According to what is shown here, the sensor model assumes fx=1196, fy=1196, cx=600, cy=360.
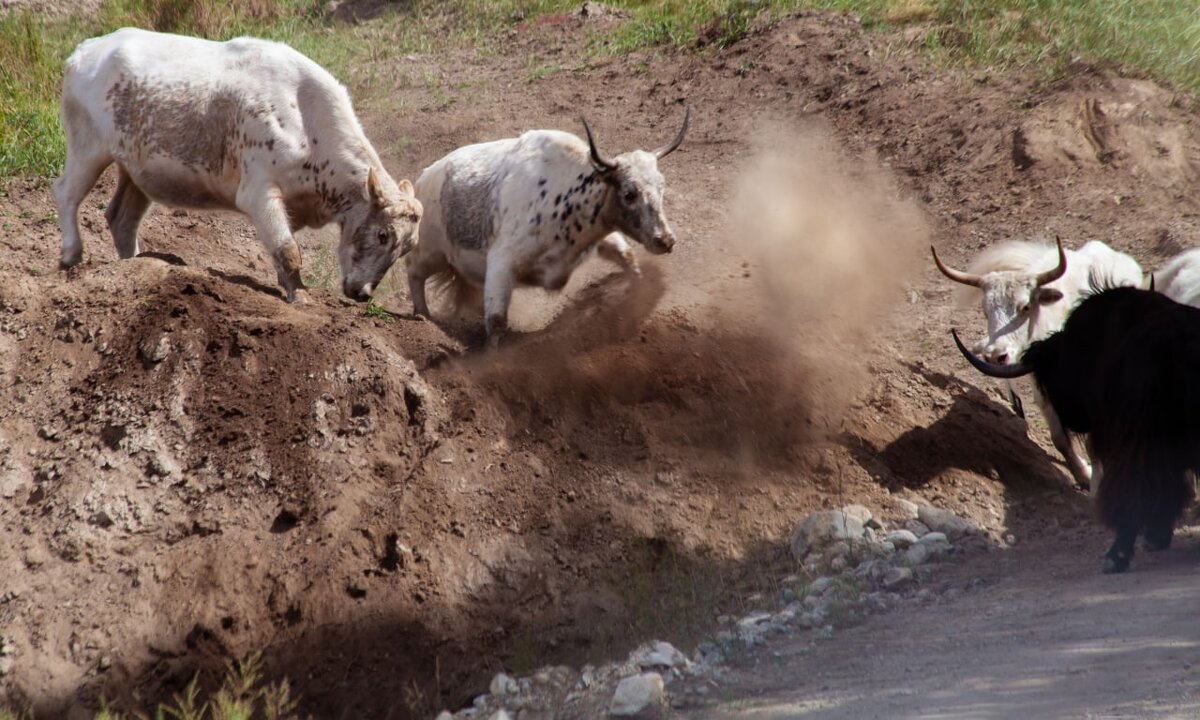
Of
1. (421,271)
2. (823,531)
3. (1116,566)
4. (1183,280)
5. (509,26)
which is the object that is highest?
(509,26)

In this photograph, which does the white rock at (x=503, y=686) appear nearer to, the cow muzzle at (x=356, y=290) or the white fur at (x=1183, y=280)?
the cow muzzle at (x=356, y=290)

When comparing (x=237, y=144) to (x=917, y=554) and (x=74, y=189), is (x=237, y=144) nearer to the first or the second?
(x=74, y=189)

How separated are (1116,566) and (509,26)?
41.4 feet

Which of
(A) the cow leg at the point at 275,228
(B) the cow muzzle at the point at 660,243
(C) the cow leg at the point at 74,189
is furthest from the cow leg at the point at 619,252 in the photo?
(C) the cow leg at the point at 74,189

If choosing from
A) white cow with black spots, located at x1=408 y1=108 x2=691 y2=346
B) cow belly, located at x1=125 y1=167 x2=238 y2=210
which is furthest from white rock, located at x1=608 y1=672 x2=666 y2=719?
cow belly, located at x1=125 y1=167 x2=238 y2=210

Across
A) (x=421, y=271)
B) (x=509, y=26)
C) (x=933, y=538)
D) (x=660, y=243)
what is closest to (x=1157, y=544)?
(x=933, y=538)

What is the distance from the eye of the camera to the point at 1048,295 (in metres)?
8.26

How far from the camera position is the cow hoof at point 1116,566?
6.02m

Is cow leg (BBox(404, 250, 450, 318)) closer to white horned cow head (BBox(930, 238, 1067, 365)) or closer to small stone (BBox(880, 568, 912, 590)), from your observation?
white horned cow head (BBox(930, 238, 1067, 365))

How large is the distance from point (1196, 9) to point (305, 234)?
10085 mm

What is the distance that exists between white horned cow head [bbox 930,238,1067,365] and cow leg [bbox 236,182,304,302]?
4.72 meters

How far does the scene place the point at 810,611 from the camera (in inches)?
241

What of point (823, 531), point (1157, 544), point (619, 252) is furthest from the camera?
point (619, 252)

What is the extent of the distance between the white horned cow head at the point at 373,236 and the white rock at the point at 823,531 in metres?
3.60
